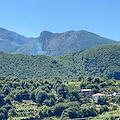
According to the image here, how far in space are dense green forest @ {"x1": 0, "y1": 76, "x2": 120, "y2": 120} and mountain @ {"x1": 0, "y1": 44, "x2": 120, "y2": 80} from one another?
104 feet

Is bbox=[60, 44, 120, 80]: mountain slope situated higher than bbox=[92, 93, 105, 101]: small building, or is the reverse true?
bbox=[60, 44, 120, 80]: mountain slope

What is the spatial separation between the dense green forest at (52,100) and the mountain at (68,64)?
31.5m

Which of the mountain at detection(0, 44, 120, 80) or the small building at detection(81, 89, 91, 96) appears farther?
the mountain at detection(0, 44, 120, 80)

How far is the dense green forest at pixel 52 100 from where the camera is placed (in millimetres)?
52375

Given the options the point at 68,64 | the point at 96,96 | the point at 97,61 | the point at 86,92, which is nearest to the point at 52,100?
the point at 86,92

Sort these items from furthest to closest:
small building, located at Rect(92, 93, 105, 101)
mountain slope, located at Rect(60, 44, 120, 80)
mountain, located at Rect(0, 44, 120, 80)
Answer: mountain slope, located at Rect(60, 44, 120, 80)
mountain, located at Rect(0, 44, 120, 80)
small building, located at Rect(92, 93, 105, 101)

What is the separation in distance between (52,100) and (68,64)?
65634 mm

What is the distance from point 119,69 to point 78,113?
6551cm

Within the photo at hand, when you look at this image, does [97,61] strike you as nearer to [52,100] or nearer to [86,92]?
[86,92]

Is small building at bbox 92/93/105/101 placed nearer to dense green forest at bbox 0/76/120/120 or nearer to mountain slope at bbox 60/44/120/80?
dense green forest at bbox 0/76/120/120

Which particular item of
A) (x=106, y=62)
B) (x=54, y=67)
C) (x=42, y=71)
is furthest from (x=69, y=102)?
(x=106, y=62)

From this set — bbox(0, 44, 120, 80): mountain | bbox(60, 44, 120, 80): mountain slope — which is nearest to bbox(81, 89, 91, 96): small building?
bbox(0, 44, 120, 80): mountain

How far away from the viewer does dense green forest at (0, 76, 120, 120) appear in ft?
172

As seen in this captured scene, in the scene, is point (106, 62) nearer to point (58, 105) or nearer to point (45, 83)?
point (45, 83)
